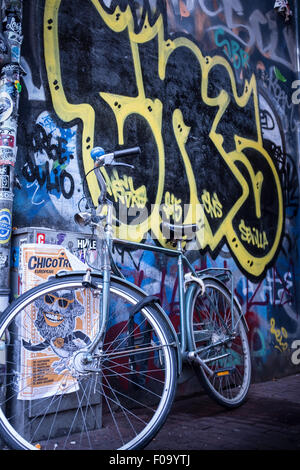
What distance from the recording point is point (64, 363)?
2.76 m

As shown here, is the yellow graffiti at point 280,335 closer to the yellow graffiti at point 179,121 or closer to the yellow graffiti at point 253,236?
the yellow graffiti at point 179,121

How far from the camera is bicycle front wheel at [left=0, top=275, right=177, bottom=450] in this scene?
2.62m

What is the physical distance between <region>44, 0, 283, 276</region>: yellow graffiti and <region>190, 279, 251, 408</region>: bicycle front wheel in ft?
2.29

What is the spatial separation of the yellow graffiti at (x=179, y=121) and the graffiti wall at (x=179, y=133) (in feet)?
0.04

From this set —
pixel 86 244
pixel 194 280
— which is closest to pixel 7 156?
pixel 86 244

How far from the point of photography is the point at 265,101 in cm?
573

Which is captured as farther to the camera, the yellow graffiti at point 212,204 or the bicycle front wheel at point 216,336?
the yellow graffiti at point 212,204

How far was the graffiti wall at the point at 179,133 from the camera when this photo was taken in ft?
11.7

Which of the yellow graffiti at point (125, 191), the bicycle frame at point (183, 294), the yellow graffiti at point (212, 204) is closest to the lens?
the bicycle frame at point (183, 294)

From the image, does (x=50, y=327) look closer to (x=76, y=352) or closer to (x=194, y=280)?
(x=76, y=352)

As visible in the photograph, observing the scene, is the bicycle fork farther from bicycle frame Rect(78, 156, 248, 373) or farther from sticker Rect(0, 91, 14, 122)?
sticker Rect(0, 91, 14, 122)

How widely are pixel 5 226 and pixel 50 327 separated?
2.30 ft

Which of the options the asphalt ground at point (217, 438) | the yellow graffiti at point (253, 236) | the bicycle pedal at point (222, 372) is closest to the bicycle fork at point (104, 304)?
the asphalt ground at point (217, 438)
